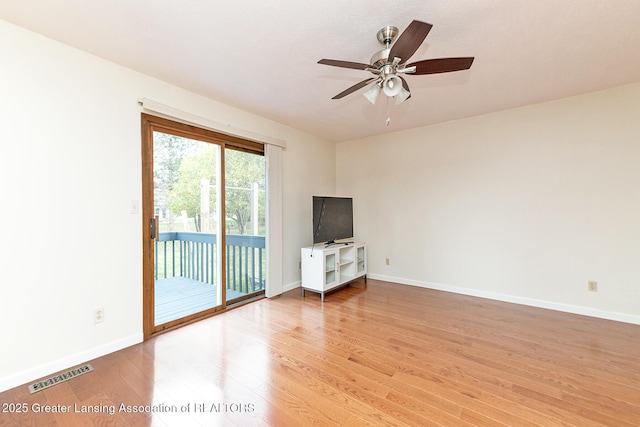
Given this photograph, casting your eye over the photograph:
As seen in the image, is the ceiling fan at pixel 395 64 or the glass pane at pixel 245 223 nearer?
the ceiling fan at pixel 395 64

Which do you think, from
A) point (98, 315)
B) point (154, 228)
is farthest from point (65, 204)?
point (98, 315)

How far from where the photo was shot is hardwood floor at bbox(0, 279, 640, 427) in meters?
1.58

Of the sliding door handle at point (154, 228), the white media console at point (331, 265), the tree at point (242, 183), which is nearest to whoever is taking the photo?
the sliding door handle at point (154, 228)

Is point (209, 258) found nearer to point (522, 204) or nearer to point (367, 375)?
point (367, 375)

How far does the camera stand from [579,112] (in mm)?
3072

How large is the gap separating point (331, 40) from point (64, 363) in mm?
3192

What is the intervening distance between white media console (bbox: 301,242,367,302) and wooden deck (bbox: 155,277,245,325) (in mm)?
1083

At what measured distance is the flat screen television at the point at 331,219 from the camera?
3.86 m

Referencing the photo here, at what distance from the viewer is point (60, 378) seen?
1928mm

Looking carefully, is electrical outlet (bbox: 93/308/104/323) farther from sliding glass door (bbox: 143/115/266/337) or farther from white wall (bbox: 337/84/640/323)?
white wall (bbox: 337/84/640/323)

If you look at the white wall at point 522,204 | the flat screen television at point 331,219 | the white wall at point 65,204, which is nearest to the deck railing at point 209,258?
the white wall at point 65,204

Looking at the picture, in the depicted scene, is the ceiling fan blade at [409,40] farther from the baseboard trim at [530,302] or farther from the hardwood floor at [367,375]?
the baseboard trim at [530,302]

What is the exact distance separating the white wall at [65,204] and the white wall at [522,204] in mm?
3541

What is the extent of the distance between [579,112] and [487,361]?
9.92 ft
